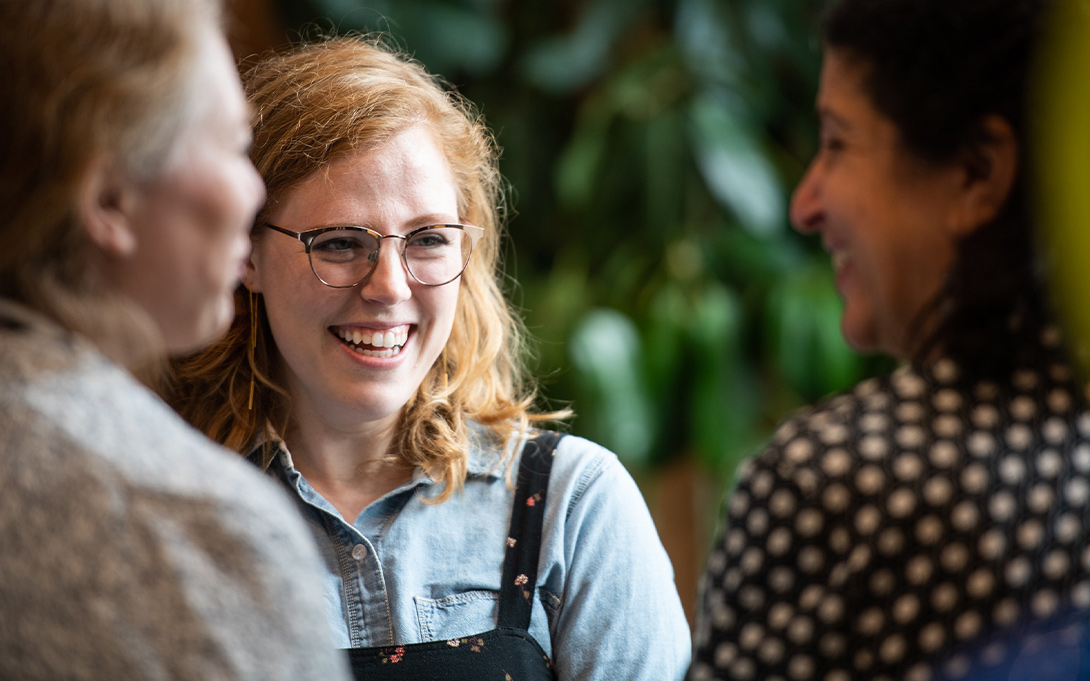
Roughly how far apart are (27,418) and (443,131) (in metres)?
0.87

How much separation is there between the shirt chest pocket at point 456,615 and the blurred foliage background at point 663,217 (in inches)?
43.6

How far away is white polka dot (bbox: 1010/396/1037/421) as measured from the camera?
2.61 ft

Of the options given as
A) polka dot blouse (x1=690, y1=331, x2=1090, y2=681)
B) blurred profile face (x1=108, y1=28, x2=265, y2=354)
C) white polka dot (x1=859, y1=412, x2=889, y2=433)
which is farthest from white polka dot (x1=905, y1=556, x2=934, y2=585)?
blurred profile face (x1=108, y1=28, x2=265, y2=354)

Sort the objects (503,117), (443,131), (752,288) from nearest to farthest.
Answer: (443,131) → (752,288) → (503,117)

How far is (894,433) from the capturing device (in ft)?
2.65

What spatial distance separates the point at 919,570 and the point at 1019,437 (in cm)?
13

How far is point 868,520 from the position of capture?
2.59ft

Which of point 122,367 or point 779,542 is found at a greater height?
point 122,367

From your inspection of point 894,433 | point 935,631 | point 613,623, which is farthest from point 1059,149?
point 613,623

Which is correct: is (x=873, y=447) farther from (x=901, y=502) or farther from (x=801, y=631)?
(x=801, y=631)

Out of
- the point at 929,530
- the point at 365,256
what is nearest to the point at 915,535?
the point at 929,530

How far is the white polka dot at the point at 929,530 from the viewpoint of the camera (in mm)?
770

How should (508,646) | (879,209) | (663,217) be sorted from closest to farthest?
(879,209) → (508,646) → (663,217)

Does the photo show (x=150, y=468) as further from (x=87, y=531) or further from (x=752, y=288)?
(x=752, y=288)
